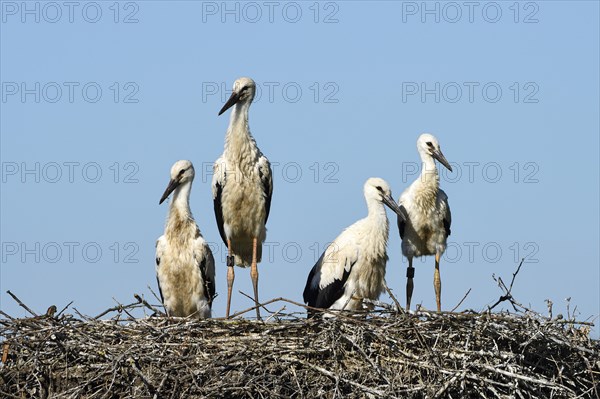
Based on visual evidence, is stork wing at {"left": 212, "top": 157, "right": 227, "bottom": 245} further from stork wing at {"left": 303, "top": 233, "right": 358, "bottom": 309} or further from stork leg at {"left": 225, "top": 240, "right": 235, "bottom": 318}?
stork wing at {"left": 303, "top": 233, "right": 358, "bottom": 309}

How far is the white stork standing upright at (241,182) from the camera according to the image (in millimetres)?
10250

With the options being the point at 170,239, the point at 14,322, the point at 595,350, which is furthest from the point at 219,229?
the point at 595,350

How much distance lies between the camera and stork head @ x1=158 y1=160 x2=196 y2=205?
9963 millimetres

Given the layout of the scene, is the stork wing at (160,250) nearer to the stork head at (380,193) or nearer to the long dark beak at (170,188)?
the long dark beak at (170,188)

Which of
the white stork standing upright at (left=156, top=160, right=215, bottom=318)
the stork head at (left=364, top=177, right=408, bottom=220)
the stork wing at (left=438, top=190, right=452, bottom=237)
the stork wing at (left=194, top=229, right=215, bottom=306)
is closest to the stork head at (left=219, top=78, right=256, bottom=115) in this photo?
the white stork standing upright at (left=156, top=160, right=215, bottom=318)

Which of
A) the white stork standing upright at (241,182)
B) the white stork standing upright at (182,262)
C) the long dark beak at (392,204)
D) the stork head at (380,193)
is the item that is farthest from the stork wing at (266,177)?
the long dark beak at (392,204)

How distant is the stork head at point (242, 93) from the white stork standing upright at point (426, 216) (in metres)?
1.40

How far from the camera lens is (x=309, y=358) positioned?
26.6 feet

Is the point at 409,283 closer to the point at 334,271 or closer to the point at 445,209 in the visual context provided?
the point at 445,209

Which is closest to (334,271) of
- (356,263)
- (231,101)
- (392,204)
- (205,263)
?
(356,263)

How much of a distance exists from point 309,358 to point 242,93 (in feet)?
9.38

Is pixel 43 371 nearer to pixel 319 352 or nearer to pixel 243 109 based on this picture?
pixel 319 352

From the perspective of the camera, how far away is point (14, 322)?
8.38 m

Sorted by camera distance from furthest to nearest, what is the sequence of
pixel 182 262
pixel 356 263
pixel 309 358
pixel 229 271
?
pixel 229 271
pixel 182 262
pixel 356 263
pixel 309 358
